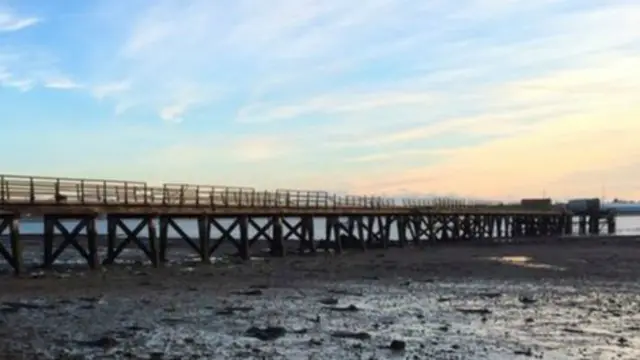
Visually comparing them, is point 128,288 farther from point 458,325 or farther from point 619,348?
point 619,348

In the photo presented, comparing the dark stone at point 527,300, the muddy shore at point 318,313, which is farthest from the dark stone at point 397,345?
the dark stone at point 527,300

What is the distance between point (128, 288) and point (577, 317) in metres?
14.5

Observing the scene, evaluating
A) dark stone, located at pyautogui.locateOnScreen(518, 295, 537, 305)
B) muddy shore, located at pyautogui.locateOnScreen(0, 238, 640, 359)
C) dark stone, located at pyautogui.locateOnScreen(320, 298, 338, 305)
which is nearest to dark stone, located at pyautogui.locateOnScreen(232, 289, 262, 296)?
muddy shore, located at pyautogui.locateOnScreen(0, 238, 640, 359)

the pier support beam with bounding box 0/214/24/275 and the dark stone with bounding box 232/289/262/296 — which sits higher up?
the pier support beam with bounding box 0/214/24/275

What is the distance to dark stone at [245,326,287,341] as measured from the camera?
17.8 meters

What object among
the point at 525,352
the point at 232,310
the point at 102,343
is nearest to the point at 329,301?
the point at 232,310

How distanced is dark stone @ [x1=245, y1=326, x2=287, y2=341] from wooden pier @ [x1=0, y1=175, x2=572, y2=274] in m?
16.2

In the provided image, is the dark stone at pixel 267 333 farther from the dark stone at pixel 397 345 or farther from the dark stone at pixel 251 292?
the dark stone at pixel 251 292

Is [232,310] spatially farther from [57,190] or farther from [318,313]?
[57,190]

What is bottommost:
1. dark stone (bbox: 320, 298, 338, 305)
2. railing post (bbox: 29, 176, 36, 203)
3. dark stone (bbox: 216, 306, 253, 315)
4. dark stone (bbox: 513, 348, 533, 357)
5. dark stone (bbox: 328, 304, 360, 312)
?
dark stone (bbox: 513, 348, 533, 357)

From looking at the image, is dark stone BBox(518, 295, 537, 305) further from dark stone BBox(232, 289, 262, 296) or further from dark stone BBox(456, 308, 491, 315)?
dark stone BBox(232, 289, 262, 296)

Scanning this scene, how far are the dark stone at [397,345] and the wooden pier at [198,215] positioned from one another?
19.5m

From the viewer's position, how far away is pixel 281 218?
49.9 meters

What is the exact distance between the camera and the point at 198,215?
4303 cm
